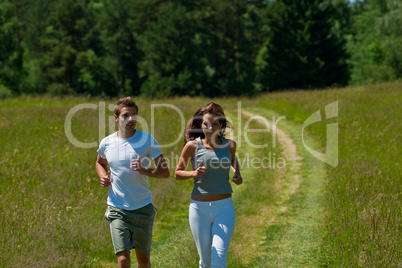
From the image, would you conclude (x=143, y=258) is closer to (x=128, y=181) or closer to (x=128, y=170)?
(x=128, y=181)

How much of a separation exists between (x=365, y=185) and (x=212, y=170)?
5206 mm

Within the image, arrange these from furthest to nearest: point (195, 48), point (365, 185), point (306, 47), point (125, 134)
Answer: point (195, 48) → point (306, 47) → point (365, 185) → point (125, 134)

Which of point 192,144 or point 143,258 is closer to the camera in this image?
point 192,144

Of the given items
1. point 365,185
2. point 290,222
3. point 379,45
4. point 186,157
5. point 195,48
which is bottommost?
point 290,222

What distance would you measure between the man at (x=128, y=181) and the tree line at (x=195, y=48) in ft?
139

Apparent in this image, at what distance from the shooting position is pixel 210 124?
4527 mm

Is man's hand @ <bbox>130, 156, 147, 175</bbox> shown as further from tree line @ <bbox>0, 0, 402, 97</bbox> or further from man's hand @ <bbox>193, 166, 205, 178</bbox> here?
tree line @ <bbox>0, 0, 402, 97</bbox>

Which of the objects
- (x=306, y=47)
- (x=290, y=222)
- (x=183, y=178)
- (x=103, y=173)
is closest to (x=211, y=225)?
(x=183, y=178)

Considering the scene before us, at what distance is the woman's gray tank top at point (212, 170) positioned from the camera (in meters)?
4.48

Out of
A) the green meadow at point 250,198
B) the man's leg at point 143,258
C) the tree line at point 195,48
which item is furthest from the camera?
the tree line at point 195,48

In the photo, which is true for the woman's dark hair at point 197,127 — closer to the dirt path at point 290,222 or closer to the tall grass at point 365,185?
the dirt path at point 290,222

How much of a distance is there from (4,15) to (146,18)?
1874 cm

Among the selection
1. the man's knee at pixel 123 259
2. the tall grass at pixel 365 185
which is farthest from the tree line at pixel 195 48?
the man's knee at pixel 123 259

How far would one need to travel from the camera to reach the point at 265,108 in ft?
88.4
